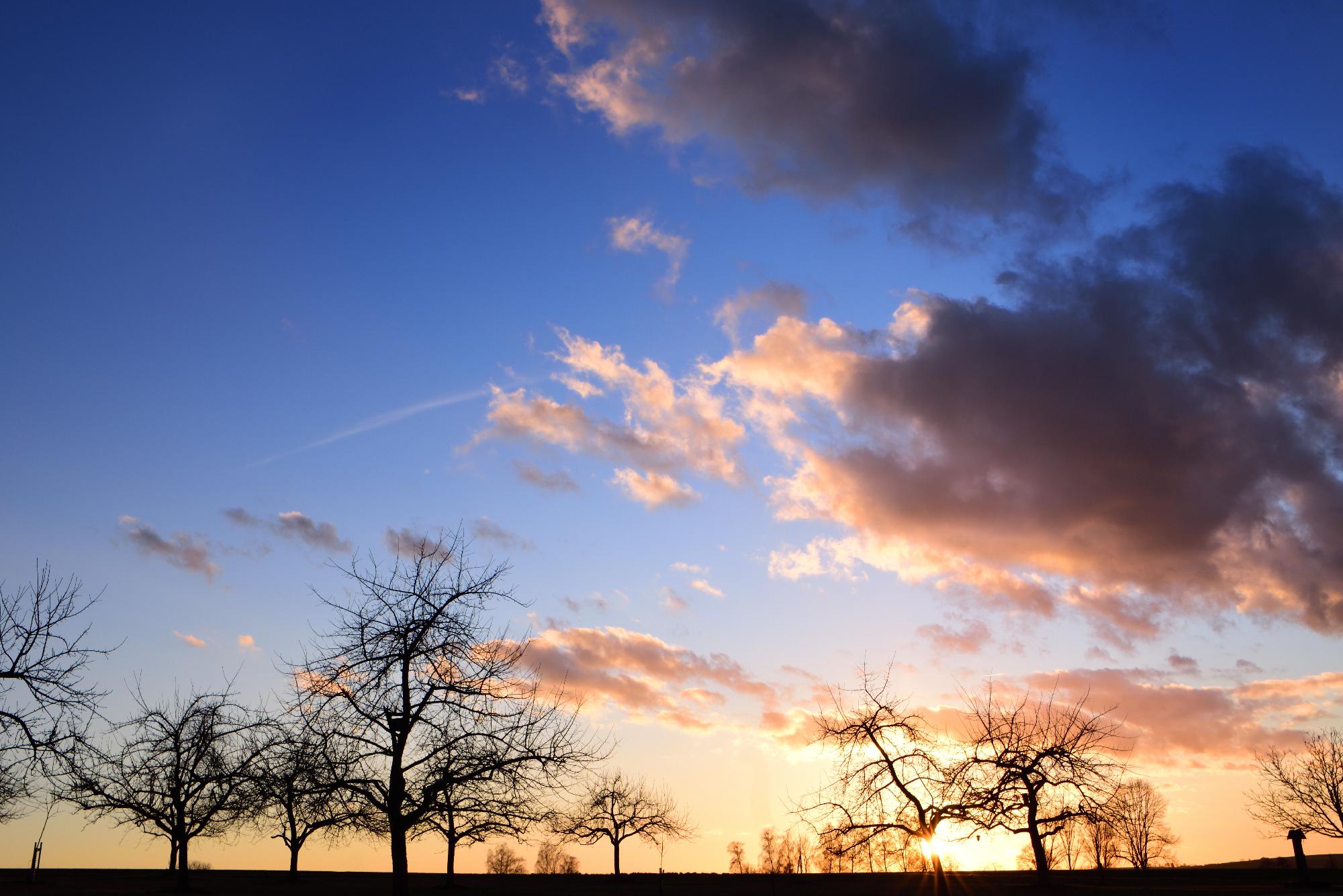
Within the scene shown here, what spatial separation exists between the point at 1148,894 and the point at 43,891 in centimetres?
4805

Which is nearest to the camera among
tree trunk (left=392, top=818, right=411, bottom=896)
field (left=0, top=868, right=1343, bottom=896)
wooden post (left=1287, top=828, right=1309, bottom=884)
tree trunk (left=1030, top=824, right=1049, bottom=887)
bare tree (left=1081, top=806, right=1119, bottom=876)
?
tree trunk (left=392, top=818, right=411, bottom=896)

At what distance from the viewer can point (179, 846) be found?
139ft

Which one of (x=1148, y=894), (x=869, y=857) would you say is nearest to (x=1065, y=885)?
(x=1148, y=894)

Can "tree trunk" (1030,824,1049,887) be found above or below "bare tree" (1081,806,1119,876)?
above

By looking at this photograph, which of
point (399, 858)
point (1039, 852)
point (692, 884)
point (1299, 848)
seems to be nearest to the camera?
point (399, 858)

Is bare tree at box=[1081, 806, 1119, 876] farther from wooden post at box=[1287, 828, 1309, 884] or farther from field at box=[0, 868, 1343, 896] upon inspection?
wooden post at box=[1287, 828, 1309, 884]

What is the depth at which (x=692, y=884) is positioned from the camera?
54000 millimetres

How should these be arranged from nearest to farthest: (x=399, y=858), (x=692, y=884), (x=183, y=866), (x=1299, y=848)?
(x=399, y=858), (x=1299, y=848), (x=183, y=866), (x=692, y=884)

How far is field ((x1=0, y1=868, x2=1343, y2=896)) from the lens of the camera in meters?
40.6

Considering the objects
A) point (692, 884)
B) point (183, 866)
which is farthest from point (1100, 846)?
point (183, 866)

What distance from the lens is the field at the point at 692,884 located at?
40594 mm

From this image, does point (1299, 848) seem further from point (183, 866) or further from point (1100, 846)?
point (1100, 846)

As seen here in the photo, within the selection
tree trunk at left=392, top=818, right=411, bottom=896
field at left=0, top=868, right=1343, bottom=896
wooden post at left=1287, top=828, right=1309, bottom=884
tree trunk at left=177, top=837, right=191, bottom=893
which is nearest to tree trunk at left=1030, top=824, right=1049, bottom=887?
field at left=0, top=868, right=1343, bottom=896

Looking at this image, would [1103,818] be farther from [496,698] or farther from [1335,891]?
[496,698]
